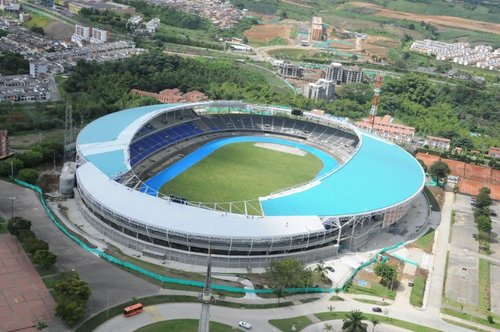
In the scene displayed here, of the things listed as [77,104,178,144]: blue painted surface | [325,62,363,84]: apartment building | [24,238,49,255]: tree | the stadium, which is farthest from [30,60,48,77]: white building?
[24,238,49,255]: tree

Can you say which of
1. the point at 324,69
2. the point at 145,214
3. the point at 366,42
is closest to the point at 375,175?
the point at 145,214

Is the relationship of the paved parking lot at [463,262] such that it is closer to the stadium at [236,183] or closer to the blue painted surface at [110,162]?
the stadium at [236,183]

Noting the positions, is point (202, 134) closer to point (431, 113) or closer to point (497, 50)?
point (431, 113)

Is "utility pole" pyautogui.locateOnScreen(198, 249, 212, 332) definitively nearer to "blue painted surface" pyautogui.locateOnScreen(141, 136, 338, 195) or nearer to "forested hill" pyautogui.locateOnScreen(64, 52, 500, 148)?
"blue painted surface" pyautogui.locateOnScreen(141, 136, 338, 195)

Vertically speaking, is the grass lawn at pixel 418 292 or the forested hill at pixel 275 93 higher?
the forested hill at pixel 275 93

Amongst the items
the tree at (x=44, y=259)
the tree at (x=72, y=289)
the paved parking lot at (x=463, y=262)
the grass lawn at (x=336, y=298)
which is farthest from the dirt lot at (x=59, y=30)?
the grass lawn at (x=336, y=298)

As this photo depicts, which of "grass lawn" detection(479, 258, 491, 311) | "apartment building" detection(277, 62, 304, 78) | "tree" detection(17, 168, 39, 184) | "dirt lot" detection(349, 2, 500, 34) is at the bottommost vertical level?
"grass lawn" detection(479, 258, 491, 311)
